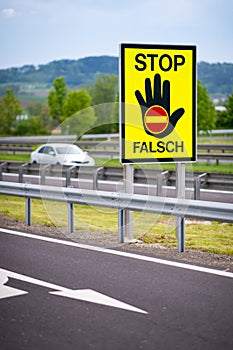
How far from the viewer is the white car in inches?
1222

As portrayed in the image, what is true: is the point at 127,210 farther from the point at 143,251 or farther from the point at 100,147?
the point at 100,147


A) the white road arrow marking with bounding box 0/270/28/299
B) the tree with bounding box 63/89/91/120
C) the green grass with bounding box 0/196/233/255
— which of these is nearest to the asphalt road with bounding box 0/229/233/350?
the white road arrow marking with bounding box 0/270/28/299

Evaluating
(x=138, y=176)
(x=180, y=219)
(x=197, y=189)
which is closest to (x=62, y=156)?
(x=138, y=176)

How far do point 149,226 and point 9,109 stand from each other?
317 ft

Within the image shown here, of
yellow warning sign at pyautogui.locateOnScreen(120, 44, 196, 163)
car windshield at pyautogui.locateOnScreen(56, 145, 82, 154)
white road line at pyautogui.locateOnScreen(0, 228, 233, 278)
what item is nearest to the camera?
white road line at pyautogui.locateOnScreen(0, 228, 233, 278)

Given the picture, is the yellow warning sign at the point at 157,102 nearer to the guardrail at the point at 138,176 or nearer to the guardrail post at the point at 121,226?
the guardrail post at the point at 121,226

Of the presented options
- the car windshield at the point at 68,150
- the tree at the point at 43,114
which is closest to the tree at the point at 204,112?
the tree at the point at 43,114

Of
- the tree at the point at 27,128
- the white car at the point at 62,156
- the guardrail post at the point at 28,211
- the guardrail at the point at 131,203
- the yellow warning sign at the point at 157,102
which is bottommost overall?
the guardrail post at the point at 28,211

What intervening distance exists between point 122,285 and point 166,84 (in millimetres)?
4049

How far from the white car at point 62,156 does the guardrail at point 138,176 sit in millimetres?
1516

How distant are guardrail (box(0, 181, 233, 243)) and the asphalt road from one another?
0.90 metres

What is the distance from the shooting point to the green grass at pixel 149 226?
1134 centimetres

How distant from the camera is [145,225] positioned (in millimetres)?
12109

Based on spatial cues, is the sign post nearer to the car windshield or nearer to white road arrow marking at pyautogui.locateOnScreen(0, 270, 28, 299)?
white road arrow marking at pyautogui.locateOnScreen(0, 270, 28, 299)
